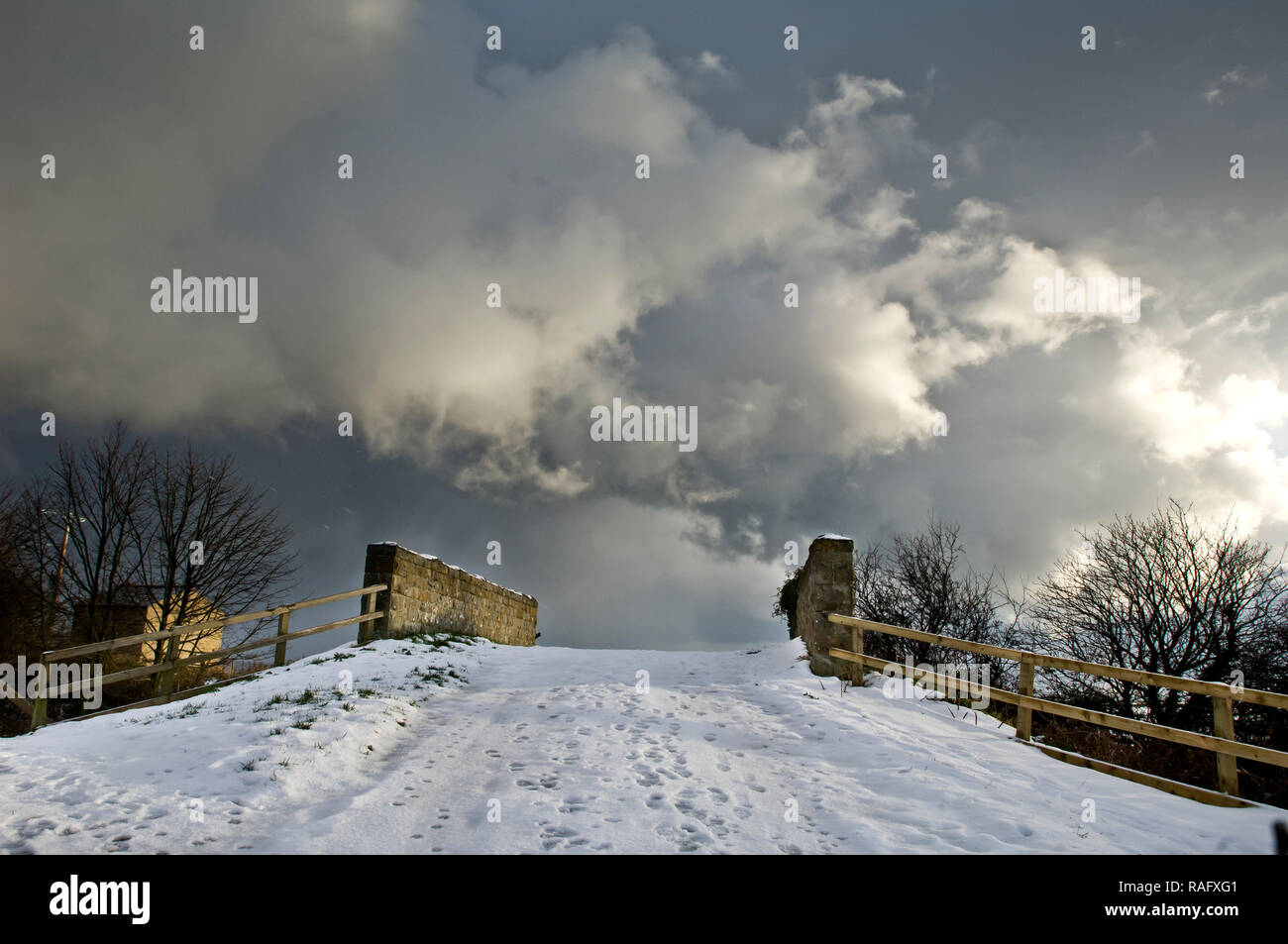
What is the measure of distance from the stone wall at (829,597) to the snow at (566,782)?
1.36 meters

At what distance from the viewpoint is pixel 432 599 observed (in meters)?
15.1

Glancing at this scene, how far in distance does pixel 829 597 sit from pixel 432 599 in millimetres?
9063

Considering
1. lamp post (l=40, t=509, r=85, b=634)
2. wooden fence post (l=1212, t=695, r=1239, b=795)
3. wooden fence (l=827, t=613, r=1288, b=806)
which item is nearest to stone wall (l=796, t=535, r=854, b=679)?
wooden fence (l=827, t=613, r=1288, b=806)

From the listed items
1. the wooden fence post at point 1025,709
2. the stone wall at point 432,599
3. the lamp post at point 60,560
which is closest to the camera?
the wooden fence post at point 1025,709

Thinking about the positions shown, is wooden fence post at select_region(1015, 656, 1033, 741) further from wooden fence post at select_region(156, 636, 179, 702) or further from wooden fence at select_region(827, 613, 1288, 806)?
wooden fence post at select_region(156, 636, 179, 702)

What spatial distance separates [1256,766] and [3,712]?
100 feet

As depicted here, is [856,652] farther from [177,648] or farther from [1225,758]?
[177,648]

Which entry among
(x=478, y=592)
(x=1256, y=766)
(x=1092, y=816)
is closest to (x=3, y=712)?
(x=478, y=592)

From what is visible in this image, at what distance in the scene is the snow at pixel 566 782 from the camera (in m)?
4.39

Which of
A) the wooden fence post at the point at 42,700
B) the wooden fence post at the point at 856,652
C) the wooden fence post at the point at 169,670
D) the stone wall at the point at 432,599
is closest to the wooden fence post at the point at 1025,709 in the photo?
the wooden fence post at the point at 856,652

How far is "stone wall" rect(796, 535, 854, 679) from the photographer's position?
1059 centimetres

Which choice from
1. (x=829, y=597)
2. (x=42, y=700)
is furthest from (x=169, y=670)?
(x=829, y=597)

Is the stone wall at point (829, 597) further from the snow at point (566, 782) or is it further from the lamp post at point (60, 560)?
the lamp post at point (60, 560)

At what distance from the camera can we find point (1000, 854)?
4238 millimetres
